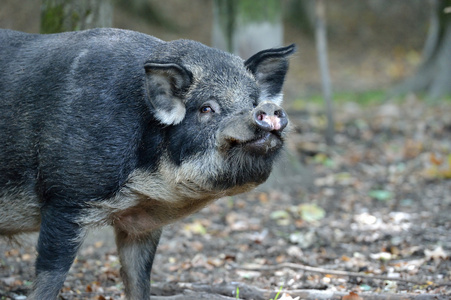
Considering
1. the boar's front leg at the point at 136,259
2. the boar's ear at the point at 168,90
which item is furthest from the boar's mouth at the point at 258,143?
the boar's front leg at the point at 136,259

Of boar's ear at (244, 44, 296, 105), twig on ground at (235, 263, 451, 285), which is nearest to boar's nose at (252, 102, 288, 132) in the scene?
boar's ear at (244, 44, 296, 105)

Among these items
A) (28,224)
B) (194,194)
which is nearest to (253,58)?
(194,194)

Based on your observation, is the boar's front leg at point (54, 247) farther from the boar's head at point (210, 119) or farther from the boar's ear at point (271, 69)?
the boar's ear at point (271, 69)

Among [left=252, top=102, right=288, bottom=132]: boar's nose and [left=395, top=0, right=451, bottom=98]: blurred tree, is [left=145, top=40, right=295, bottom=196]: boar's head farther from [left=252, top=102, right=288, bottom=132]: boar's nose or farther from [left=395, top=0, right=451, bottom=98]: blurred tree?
[left=395, top=0, right=451, bottom=98]: blurred tree

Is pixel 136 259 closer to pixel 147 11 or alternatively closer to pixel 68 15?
pixel 68 15

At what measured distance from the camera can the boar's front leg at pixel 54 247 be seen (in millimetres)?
4164

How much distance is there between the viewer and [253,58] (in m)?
4.47

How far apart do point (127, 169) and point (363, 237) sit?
3.60 m

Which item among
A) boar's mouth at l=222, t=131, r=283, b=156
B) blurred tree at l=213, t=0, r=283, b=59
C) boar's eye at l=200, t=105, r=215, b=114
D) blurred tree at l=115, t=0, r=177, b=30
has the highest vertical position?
blurred tree at l=115, t=0, r=177, b=30

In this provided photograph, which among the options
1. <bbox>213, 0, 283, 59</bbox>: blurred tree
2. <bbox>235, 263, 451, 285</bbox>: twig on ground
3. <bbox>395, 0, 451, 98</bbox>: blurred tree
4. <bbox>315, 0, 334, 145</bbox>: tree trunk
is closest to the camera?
<bbox>235, 263, 451, 285</bbox>: twig on ground

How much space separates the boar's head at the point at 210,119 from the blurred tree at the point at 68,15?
6.90 ft

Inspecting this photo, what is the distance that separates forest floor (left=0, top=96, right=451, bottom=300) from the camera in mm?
5238

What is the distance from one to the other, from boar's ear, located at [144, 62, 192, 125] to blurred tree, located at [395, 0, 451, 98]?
11.0 metres

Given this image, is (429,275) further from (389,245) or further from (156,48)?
(156,48)
